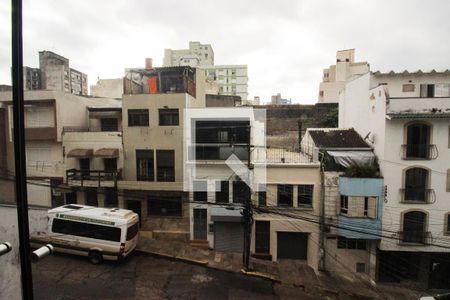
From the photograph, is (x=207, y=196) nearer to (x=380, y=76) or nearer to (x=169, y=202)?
(x=169, y=202)

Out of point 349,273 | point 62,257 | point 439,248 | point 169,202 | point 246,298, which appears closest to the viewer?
point 246,298

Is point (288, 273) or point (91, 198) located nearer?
point (288, 273)

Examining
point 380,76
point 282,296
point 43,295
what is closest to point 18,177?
point 43,295

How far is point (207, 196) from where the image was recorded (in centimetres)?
1688

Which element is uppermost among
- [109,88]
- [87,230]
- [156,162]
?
[109,88]

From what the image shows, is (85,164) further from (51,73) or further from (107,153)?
(51,73)

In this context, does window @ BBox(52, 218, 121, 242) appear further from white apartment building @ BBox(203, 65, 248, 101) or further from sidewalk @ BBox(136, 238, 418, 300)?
white apartment building @ BBox(203, 65, 248, 101)

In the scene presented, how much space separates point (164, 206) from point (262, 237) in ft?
21.1

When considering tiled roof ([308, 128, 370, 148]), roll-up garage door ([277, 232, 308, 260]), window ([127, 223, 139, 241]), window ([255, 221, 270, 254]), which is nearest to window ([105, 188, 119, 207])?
window ([127, 223, 139, 241])

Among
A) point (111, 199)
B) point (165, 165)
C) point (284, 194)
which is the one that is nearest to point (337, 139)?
point (284, 194)

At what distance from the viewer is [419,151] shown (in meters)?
15.2

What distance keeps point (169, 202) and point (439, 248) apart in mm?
15622

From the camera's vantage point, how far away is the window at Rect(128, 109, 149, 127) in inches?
701

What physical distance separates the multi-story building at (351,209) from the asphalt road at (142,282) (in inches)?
167
